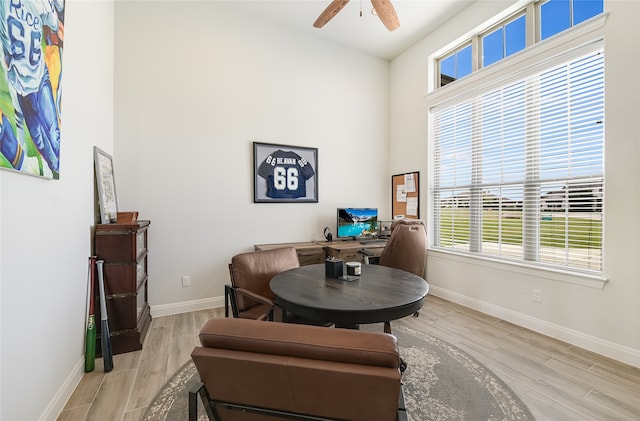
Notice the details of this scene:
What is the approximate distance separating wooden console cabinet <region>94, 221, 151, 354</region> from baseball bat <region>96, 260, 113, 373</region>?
0.09 meters

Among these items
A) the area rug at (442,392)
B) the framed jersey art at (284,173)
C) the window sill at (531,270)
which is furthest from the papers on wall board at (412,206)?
the area rug at (442,392)

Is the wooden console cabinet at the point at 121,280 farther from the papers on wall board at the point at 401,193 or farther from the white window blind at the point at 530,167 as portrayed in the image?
the white window blind at the point at 530,167

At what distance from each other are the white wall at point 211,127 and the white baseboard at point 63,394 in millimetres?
1131

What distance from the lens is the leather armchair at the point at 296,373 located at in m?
0.83

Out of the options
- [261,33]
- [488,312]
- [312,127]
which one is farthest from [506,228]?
[261,33]

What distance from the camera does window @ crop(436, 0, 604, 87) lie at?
8.40 feet

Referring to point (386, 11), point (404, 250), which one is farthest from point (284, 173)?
point (386, 11)

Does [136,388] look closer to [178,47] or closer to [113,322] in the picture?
[113,322]

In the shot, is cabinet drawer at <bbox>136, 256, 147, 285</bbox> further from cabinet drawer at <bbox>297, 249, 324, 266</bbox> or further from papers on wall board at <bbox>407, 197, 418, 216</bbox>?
papers on wall board at <bbox>407, 197, 418, 216</bbox>

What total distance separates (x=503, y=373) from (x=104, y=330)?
2983mm

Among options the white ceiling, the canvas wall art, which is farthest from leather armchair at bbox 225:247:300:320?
the white ceiling

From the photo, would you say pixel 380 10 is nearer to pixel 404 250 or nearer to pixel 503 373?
pixel 404 250

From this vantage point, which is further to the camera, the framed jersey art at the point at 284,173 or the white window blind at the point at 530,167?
the framed jersey art at the point at 284,173

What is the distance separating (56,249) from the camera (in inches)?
64.6
